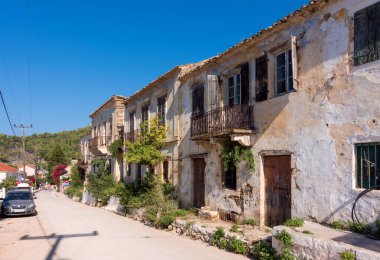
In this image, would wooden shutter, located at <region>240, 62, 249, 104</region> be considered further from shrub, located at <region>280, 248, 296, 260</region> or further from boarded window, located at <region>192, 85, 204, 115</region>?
shrub, located at <region>280, 248, 296, 260</region>

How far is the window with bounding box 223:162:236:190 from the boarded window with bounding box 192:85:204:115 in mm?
3103

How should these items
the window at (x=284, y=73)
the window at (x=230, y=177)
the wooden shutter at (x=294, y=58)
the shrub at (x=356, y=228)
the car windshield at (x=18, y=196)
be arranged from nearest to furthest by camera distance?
the shrub at (x=356, y=228) < the wooden shutter at (x=294, y=58) < the window at (x=284, y=73) < the window at (x=230, y=177) < the car windshield at (x=18, y=196)

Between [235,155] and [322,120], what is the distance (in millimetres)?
3817

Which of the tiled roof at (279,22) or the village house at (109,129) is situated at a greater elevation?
the tiled roof at (279,22)

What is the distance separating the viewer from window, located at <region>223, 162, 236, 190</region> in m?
13.5

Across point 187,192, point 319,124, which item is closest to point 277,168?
point 319,124

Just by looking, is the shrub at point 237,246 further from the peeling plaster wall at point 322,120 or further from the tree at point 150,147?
the tree at point 150,147

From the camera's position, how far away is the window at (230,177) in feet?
44.2

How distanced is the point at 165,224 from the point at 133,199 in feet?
16.2

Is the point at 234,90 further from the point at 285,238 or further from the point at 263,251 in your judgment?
the point at 285,238

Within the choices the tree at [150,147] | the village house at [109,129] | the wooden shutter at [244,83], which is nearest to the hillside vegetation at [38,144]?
the village house at [109,129]

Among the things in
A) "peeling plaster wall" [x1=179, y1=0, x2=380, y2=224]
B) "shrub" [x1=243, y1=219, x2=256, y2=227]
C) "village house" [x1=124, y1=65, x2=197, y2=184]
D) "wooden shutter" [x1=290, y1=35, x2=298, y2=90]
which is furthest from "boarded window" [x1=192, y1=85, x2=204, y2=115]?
"wooden shutter" [x1=290, y1=35, x2=298, y2=90]

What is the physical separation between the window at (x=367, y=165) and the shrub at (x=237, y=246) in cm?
334

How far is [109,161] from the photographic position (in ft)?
101
